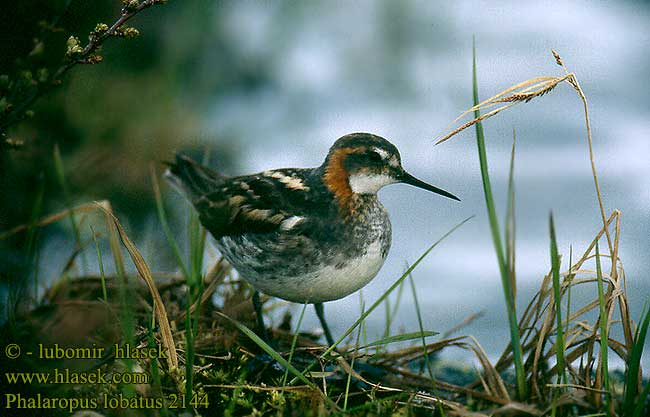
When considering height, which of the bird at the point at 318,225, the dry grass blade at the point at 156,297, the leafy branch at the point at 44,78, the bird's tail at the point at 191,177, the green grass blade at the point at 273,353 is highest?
the bird's tail at the point at 191,177

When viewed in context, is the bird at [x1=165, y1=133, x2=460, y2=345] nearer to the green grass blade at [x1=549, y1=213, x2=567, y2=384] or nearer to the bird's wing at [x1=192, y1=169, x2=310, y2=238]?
the bird's wing at [x1=192, y1=169, x2=310, y2=238]

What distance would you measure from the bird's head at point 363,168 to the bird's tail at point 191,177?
0.89 m

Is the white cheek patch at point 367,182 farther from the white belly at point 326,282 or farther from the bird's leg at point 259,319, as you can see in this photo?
the bird's leg at point 259,319

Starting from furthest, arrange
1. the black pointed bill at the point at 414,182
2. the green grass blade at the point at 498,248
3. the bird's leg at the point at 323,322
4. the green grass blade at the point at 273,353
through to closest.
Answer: the bird's leg at the point at 323,322 < the black pointed bill at the point at 414,182 < the green grass blade at the point at 273,353 < the green grass blade at the point at 498,248

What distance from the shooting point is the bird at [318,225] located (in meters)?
2.68

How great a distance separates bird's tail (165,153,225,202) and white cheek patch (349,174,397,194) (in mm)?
959

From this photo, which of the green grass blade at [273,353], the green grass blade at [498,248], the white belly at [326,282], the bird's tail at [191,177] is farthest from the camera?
the bird's tail at [191,177]

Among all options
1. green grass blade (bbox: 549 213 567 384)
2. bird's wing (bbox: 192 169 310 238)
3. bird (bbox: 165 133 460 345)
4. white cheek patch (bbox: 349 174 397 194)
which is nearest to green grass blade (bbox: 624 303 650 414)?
green grass blade (bbox: 549 213 567 384)

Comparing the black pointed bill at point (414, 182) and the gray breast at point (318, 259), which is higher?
the black pointed bill at point (414, 182)

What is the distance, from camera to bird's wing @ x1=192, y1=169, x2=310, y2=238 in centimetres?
289

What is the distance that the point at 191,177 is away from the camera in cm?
369

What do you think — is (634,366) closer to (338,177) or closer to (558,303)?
(558,303)

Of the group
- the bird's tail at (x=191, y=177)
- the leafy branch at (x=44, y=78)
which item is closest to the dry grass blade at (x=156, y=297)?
the leafy branch at (x=44, y=78)

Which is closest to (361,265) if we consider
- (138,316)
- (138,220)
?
(138,316)
